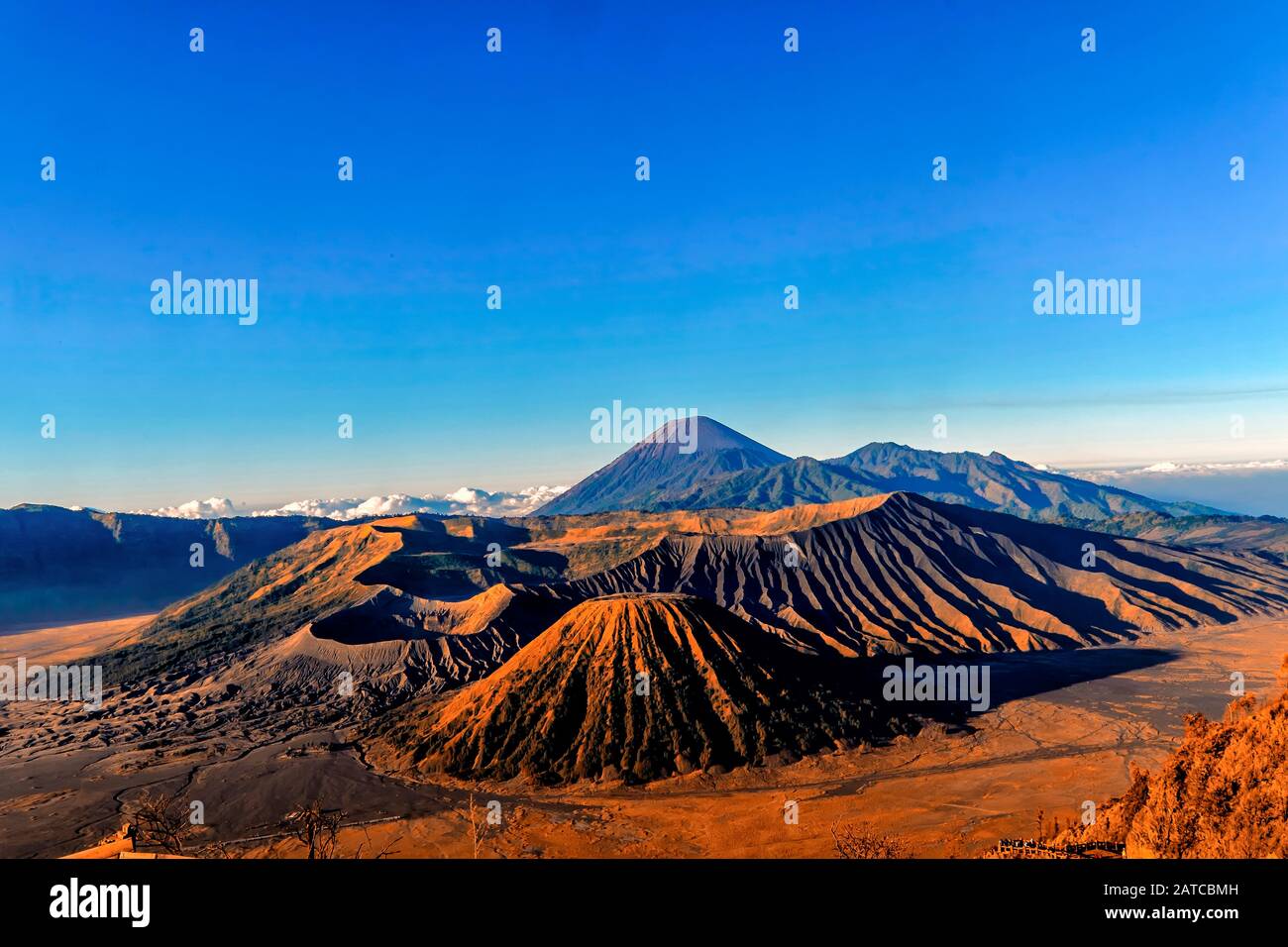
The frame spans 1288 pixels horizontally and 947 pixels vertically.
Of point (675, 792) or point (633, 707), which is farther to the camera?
point (633, 707)

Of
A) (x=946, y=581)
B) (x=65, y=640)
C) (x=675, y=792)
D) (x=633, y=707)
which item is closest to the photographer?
(x=675, y=792)

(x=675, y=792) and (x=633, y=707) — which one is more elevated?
(x=633, y=707)

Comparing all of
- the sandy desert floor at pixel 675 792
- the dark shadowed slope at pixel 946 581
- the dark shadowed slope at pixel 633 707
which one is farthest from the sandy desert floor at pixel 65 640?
the dark shadowed slope at pixel 633 707

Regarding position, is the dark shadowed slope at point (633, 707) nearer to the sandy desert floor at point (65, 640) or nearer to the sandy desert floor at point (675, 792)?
the sandy desert floor at point (675, 792)

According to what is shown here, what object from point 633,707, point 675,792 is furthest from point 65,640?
point 675,792

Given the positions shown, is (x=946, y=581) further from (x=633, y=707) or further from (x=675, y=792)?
(x=675, y=792)
